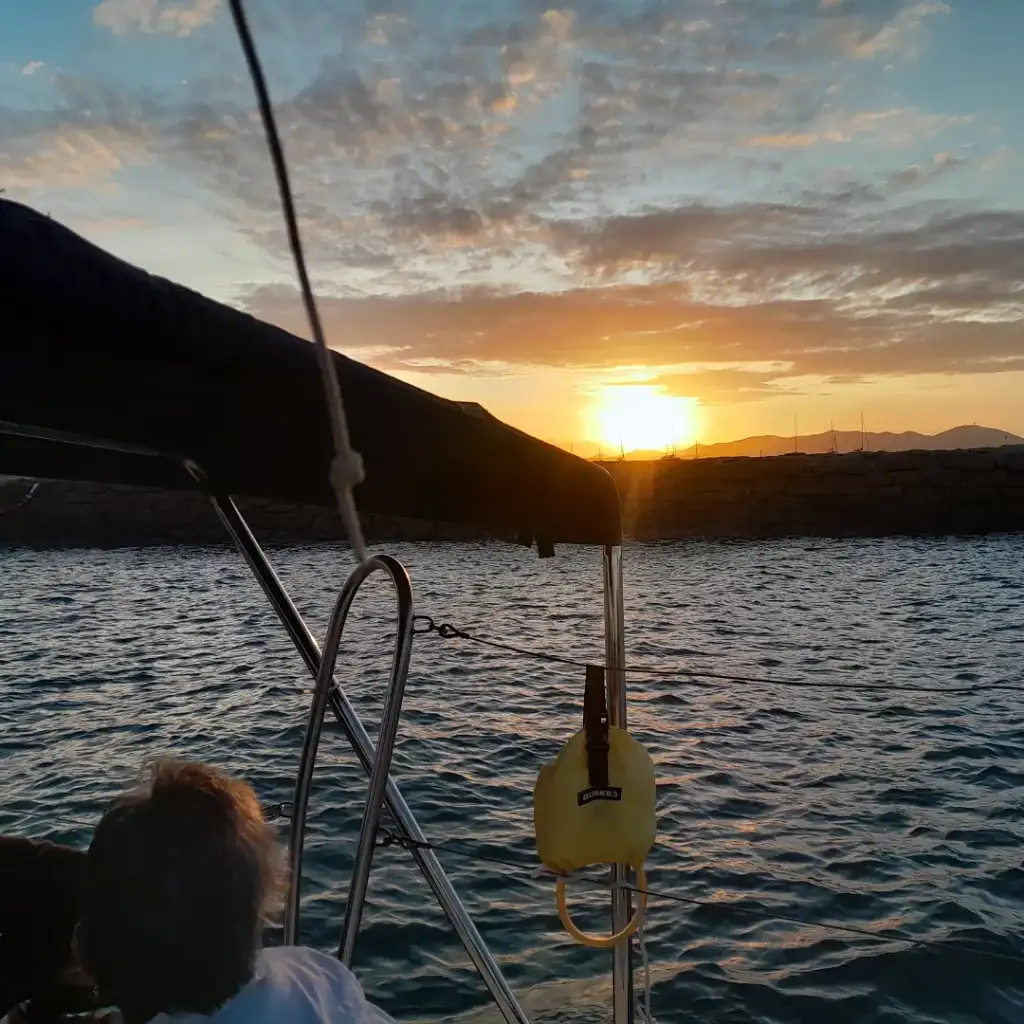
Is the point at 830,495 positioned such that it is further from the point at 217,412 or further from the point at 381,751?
the point at 217,412

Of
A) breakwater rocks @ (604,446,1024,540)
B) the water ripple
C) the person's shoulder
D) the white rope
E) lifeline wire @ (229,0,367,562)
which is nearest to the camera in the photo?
lifeline wire @ (229,0,367,562)

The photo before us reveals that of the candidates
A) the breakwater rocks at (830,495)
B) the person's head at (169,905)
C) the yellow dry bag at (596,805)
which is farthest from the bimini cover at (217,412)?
the breakwater rocks at (830,495)

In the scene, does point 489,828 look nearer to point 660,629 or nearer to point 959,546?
point 660,629

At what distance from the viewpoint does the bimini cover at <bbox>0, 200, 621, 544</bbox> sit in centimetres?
161

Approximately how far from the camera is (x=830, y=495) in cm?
4666

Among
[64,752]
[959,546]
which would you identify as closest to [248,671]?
[64,752]

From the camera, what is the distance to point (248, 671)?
15688 mm

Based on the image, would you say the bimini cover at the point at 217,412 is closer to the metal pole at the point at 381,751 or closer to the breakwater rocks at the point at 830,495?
the metal pole at the point at 381,751

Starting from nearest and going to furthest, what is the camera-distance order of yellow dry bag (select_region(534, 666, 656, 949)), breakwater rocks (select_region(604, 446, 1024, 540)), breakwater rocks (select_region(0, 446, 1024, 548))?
yellow dry bag (select_region(534, 666, 656, 949)) → breakwater rocks (select_region(0, 446, 1024, 548)) → breakwater rocks (select_region(604, 446, 1024, 540))

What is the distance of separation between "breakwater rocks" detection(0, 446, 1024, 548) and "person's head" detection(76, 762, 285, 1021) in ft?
135

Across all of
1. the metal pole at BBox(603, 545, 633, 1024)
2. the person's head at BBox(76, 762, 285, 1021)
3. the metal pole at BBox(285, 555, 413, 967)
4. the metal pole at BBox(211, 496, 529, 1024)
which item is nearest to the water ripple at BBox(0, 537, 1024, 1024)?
the person's head at BBox(76, 762, 285, 1021)

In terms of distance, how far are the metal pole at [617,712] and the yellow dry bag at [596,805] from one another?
237mm

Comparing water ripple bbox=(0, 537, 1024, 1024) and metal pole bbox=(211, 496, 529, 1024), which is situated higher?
metal pole bbox=(211, 496, 529, 1024)

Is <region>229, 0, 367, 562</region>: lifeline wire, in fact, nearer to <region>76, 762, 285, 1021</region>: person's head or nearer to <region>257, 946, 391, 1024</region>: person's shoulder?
<region>76, 762, 285, 1021</region>: person's head
